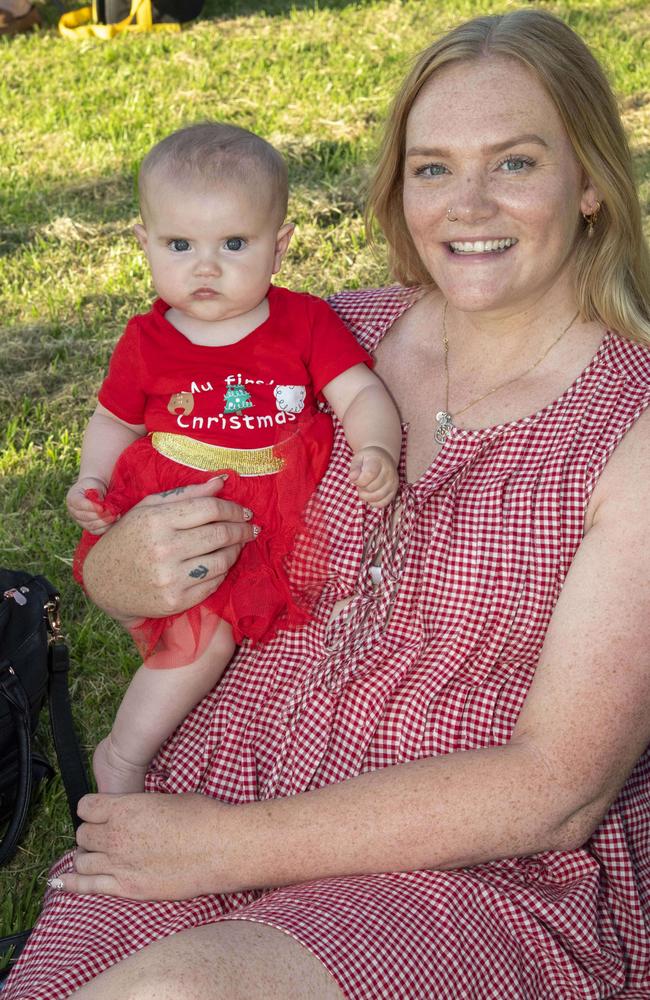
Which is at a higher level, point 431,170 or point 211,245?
point 431,170

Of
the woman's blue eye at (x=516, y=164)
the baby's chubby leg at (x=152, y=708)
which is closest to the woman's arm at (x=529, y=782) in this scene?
the baby's chubby leg at (x=152, y=708)

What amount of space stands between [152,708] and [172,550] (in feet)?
1.04

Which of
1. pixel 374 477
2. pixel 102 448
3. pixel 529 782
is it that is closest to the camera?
pixel 529 782

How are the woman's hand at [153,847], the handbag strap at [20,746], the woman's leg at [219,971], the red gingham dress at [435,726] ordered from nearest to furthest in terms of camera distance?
the woman's leg at [219,971]
the red gingham dress at [435,726]
the woman's hand at [153,847]
the handbag strap at [20,746]

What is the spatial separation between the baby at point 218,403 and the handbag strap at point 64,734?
179mm

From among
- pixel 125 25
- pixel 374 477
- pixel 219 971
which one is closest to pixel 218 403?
pixel 374 477

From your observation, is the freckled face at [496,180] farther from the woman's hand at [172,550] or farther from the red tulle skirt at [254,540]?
the woman's hand at [172,550]

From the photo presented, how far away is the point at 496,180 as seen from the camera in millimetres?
2334

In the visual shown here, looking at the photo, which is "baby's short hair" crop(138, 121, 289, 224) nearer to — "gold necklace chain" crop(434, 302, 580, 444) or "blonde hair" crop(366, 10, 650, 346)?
"blonde hair" crop(366, 10, 650, 346)

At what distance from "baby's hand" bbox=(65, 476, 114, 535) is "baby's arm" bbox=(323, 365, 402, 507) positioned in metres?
0.52

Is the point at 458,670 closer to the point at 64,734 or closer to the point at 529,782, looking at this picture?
the point at 529,782

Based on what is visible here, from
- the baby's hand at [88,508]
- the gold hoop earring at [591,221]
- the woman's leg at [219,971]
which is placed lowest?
the woman's leg at [219,971]

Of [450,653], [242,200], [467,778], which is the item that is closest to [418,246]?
[242,200]

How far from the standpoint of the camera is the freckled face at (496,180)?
230cm
